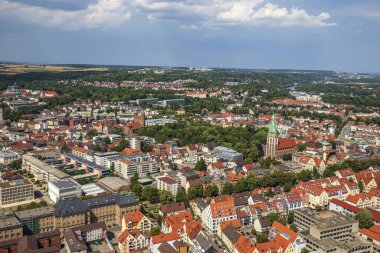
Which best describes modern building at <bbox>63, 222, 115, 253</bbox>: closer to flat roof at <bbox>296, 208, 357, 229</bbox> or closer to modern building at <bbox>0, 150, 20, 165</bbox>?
flat roof at <bbox>296, 208, 357, 229</bbox>

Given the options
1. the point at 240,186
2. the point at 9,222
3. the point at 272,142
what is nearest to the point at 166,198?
the point at 240,186

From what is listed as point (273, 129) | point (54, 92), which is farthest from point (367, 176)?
point (54, 92)

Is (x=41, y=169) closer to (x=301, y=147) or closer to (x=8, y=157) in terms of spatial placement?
(x=8, y=157)

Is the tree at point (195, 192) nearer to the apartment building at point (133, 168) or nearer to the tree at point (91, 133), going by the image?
the apartment building at point (133, 168)

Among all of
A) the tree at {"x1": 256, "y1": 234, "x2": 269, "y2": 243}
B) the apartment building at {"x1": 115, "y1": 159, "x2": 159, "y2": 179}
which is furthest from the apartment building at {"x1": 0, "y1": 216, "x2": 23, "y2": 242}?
the apartment building at {"x1": 115, "y1": 159, "x2": 159, "y2": 179}

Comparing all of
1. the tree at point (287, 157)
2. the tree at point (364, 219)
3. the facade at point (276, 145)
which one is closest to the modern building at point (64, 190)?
the tree at point (364, 219)
